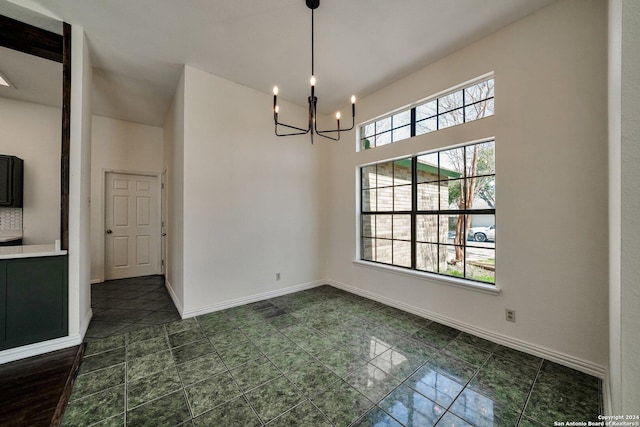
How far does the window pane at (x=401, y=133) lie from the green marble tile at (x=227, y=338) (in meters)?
3.10

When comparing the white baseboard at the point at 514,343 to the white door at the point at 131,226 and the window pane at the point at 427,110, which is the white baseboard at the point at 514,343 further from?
the white door at the point at 131,226

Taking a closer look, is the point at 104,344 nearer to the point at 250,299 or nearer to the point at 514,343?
the point at 250,299

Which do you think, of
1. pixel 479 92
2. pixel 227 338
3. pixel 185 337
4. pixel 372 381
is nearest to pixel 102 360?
pixel 185 337

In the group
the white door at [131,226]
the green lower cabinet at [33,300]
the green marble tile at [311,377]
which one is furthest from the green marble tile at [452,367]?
the white door at [131,226]

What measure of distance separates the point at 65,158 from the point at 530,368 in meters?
4.53

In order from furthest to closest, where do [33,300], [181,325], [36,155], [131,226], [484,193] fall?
[131,226] < [36,155] < [181,325] < [484,193] < [33,300]

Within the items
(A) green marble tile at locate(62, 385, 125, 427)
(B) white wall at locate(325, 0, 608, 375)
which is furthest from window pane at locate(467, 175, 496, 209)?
(A) green marble tile at locate(62, 385, 125, 427)

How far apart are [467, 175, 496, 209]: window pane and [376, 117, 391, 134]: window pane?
4.70 feet

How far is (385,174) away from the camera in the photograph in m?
3.64

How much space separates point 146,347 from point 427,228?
3.29 m

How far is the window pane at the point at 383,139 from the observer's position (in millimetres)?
3568

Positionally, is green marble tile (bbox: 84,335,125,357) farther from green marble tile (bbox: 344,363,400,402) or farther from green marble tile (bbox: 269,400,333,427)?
green marble tile (bbox: 344,363,400,402)

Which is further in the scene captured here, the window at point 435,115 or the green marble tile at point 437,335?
the window at point 435,115

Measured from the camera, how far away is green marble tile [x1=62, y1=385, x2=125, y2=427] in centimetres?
148
